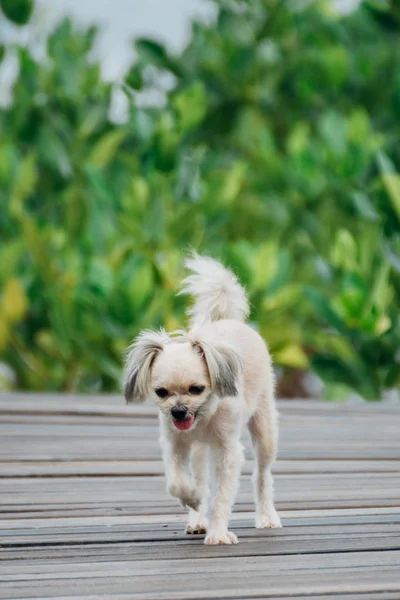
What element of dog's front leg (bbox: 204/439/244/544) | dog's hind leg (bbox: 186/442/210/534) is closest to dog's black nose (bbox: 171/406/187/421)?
dog's front leg (bbox: 204/439/244/544)

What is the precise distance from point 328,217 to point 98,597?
A: 5.38 metres

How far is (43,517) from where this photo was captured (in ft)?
8.39

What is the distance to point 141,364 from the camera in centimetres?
215

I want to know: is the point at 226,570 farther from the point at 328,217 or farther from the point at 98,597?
the point at 328,217

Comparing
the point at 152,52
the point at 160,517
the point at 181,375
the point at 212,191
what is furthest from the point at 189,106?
the point at 181,375

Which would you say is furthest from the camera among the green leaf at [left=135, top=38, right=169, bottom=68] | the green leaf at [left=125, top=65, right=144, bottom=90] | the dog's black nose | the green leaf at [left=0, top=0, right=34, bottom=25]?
the green leaf at [left=135, top=38, right=169, bottom=68]

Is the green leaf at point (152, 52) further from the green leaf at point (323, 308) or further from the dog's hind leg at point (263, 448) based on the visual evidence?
the dog's hind leg at point (263, 448)

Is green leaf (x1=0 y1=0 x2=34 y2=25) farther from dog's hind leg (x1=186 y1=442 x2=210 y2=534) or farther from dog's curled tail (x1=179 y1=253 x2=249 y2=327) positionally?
dog's hind leg (x1=186 y1=442 x2=210 y2=534)

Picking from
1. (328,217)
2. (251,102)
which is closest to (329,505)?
(328,217)

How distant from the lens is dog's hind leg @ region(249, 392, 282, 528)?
249 cm

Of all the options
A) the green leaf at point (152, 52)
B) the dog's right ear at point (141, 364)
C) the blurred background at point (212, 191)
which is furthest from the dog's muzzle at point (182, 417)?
the green leaf at point (152, 52)

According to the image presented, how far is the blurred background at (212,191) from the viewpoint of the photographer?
5.50m

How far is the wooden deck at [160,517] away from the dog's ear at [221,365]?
34cm

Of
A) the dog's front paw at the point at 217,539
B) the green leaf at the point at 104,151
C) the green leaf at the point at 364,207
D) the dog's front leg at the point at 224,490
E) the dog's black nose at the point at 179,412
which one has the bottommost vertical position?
the green leaf at the point at 104,151
